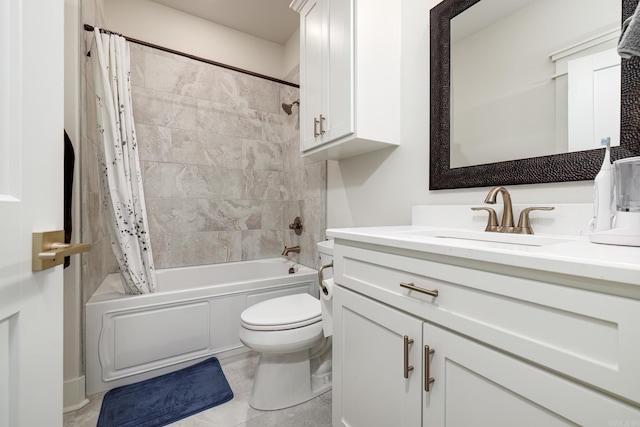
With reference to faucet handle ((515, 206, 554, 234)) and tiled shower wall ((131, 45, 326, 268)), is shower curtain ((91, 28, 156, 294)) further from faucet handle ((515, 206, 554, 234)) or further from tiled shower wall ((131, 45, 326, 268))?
faucet handle ((515, 206, 554, 234))

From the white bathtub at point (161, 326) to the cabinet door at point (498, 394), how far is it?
4.85 ft

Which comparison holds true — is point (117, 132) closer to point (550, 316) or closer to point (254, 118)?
point (254, 118)

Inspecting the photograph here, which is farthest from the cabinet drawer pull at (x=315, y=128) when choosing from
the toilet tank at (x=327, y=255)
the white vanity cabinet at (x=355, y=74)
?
the toilet tank at (x=327, y=255)

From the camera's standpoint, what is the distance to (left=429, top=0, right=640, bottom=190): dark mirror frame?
0.80 m

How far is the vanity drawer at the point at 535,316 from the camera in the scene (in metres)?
0.42

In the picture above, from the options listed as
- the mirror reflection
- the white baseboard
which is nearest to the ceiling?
the mirror reflection

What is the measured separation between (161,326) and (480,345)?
176 centimetres

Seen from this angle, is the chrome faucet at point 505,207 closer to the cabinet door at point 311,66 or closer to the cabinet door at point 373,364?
the cabinet door at point 373,364

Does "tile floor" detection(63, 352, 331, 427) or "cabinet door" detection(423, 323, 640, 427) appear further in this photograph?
"tile floor" detection(63, 352, 331, 427)

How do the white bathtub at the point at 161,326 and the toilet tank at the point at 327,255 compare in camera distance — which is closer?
the white bathtub at the point at 161,326

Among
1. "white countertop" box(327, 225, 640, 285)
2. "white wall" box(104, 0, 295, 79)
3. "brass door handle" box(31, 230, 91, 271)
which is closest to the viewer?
"white countertop" box(327, 225, 640, 285)

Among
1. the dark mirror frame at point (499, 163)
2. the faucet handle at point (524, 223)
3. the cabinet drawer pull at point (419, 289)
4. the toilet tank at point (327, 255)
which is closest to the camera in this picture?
the cabinet drawer pull at point (419, 289)

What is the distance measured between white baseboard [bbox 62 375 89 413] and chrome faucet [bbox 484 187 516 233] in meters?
2.12

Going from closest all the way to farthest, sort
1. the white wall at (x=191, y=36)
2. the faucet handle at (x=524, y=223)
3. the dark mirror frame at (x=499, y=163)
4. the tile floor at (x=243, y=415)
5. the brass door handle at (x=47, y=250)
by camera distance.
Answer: the brass door handle at (x=47, y=250) < the dark mirror frame at (x=499, y=163) < the faucet handle at (x=524, y=223) < the tile floor at (x=243, y=415) < the white wall at (x=191, y=36)
